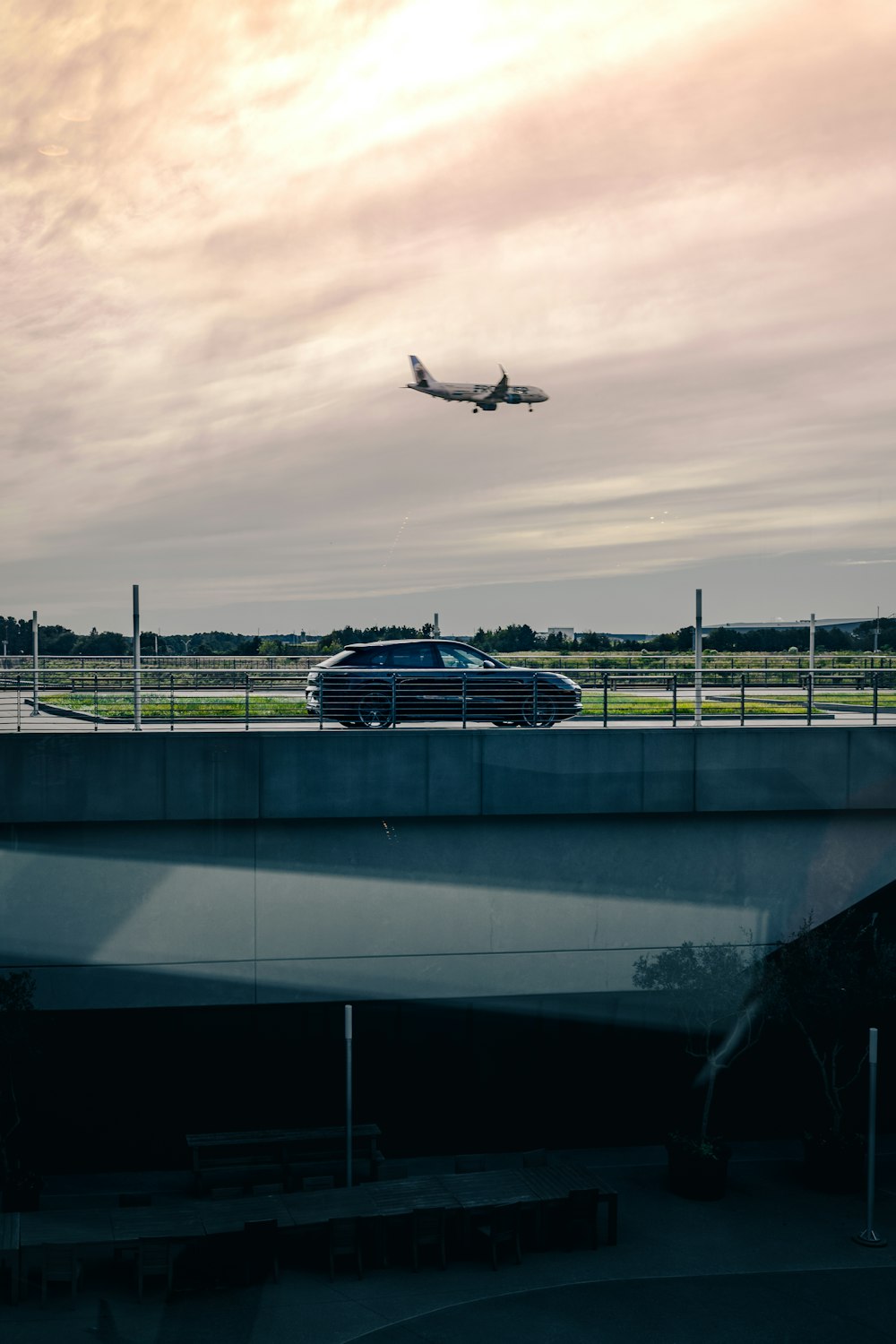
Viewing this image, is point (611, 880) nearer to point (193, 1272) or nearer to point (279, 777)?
point (279, 777)

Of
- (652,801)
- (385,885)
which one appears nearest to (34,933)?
(385,885)

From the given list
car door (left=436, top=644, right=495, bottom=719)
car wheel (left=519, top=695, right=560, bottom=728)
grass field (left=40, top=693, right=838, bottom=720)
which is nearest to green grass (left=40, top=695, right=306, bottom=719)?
grass field (left=40, top=693, right=838, bottom=720)

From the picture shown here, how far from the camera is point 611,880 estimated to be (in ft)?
52.9

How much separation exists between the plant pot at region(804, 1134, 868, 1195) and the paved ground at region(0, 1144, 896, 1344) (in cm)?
76

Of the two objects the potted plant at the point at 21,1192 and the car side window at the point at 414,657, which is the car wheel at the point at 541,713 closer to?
the car side window at the point at 414,657

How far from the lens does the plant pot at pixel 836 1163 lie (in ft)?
50.7

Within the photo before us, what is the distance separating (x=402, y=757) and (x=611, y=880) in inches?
132

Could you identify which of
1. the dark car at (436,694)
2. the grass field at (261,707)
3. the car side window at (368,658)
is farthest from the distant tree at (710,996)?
the car side window at (368,658)

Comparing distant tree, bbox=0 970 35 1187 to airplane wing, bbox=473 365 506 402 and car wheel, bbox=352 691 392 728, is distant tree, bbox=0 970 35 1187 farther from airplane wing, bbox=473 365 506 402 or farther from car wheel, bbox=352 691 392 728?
airplane wing, bbox=473 365 506 402

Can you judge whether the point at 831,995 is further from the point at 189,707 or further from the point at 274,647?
the point at 274,647

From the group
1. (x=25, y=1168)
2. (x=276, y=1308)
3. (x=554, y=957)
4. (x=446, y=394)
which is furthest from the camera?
(x=446, y=394)

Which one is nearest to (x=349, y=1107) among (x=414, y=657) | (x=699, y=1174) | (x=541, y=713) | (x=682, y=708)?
(x=699, y=1174)

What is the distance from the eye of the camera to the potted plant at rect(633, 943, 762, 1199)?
49.9 feet

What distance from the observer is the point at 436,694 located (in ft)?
56.7
